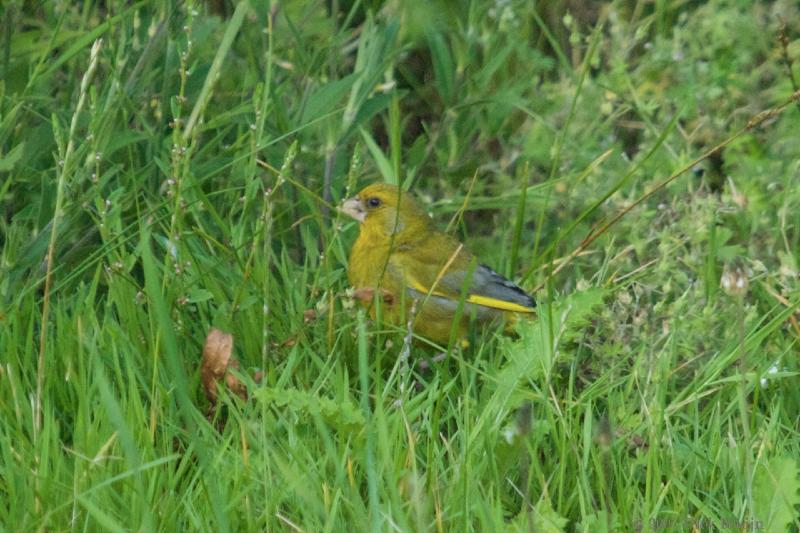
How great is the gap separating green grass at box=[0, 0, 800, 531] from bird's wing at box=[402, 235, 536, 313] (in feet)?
0.30

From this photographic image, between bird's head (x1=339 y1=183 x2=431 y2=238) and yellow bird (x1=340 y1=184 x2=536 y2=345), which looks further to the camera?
bird's head (x1=339 y1=183 x2=431 y2=238)

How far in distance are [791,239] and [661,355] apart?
1.36m

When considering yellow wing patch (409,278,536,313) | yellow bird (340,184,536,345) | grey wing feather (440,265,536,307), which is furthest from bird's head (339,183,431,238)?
yellow wing patch (409,278,536,313)

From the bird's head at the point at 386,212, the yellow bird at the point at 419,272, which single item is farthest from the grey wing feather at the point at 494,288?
the bird's head at the point at 386,212

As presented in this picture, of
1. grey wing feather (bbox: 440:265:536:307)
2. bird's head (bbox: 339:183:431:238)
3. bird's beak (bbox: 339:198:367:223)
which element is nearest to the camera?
grey wing feather (bbox: 440:265:536:307)

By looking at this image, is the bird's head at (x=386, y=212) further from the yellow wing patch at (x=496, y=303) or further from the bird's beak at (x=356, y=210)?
the yellow wing patch at (x=496, y=303)

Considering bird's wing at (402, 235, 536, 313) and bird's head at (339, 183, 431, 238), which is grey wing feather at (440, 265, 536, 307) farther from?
bird's head at (339, 183, 431, 238)

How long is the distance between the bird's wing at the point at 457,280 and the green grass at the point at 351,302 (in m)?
0.09

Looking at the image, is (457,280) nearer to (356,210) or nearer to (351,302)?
(356,210)

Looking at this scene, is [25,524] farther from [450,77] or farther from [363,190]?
[450,77]

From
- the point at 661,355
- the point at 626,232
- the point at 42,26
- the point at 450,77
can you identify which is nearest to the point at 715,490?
the point at 661,355

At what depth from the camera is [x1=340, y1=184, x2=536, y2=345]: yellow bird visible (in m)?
4.00

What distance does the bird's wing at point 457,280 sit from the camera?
399 centimetres

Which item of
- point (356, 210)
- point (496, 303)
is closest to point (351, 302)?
point (496, 303)
